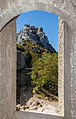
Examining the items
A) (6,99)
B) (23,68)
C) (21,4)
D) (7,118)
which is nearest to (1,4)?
(21,4)

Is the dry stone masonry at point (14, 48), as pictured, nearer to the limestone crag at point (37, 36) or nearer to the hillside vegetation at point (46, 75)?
the hillside vegetation at point (46, 75)

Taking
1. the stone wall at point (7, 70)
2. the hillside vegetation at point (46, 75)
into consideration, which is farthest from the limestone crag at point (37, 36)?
the stone wall at point (7, 70)

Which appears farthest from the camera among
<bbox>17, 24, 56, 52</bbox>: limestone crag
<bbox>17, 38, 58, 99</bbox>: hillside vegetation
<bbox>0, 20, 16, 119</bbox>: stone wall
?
<bbox>17, 24, 56, 52</bbox>: limestone crag

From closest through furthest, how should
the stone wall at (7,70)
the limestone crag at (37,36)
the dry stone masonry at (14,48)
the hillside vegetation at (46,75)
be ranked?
1. the dry stone masonry at (14,48)
2. the stone wall at (7,70)
3. the hillside vegetation at (46,75)
4. the limestone crag at (37,36)

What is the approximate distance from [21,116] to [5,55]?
3.05 ft

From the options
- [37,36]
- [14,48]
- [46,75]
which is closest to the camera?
[14,48]

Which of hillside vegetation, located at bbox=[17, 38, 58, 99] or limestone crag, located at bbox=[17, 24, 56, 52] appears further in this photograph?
limestone crag, located at bbox=[17, 24, 56, 52]

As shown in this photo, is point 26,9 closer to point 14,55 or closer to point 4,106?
point 14,55

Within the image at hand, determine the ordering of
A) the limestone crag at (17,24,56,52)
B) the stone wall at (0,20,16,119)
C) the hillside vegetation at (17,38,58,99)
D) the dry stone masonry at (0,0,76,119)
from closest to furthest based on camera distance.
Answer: the dry stone masonry at (0,0,76,119), the stone wall at (0,20,16,119), the hillside vegetation at (17,38,58,99), the limestone crag at (17,24,56,52)

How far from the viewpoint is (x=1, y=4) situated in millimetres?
1989

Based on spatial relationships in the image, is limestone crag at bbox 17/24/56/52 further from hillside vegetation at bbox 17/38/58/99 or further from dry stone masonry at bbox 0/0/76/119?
dry stone masonry at bbox 0/0/76/119

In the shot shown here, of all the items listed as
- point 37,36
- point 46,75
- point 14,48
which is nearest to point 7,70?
point 14,48

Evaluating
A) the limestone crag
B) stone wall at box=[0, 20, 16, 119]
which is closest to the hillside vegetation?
stone wall at box=[0, 20, 16, 119]

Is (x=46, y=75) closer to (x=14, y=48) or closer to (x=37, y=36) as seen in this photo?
(x=14, y=48)
